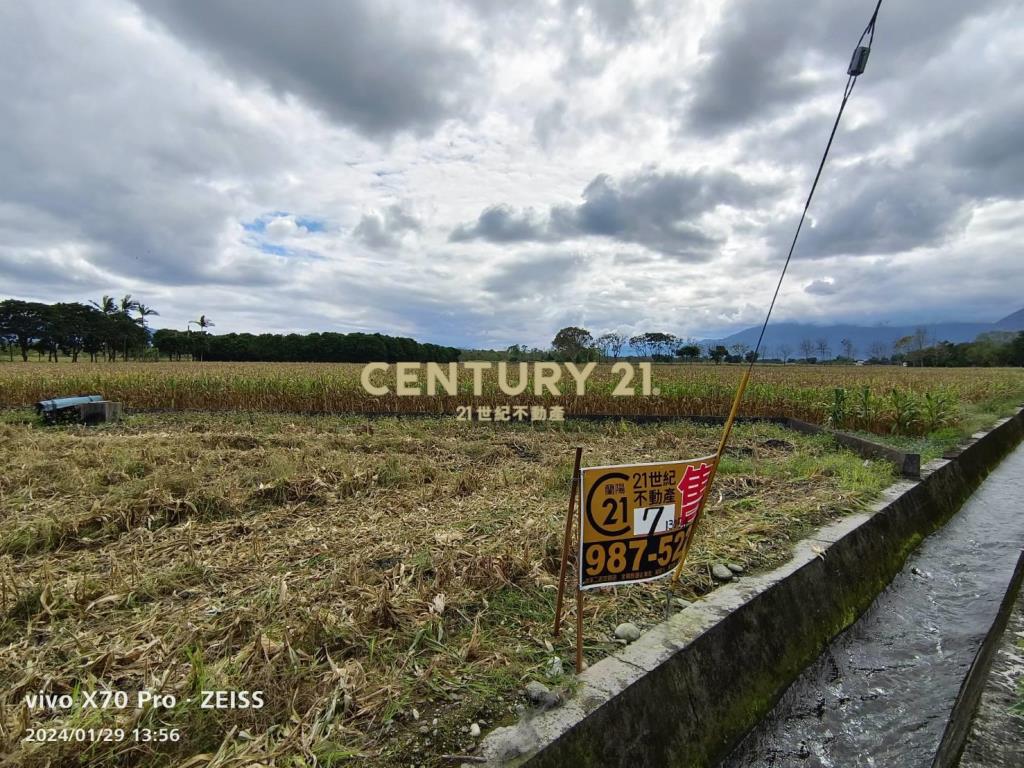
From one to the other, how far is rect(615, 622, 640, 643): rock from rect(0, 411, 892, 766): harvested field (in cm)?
9

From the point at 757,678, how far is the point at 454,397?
9.80 meters

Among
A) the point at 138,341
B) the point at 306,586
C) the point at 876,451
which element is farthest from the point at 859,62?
the point at 138,341

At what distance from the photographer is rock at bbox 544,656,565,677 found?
2.15 m

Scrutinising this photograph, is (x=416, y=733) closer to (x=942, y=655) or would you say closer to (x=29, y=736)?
(x=29, y=736)

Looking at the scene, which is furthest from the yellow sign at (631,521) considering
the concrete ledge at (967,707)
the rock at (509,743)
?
the concrete ledge at (967,707)

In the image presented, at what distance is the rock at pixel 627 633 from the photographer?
2469 mm

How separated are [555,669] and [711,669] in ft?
2.89

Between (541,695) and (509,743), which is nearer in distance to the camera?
(509,743)

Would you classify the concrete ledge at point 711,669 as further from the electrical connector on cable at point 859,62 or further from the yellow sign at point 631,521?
the electrical connector on cable at point 859,62

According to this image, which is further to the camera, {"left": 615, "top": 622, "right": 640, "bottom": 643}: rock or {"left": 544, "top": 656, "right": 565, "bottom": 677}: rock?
{"left": 615, "top": 622, "right": 640, "bottom": 643}: rock

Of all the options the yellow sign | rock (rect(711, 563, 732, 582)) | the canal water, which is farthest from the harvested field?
the canal water

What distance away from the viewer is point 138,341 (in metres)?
62.4

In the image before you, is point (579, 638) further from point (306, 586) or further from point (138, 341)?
point (138, 341)

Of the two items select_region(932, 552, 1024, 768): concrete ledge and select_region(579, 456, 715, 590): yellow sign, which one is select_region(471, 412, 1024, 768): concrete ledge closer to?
select_region(579, 456, 715, 590): yellow sign
